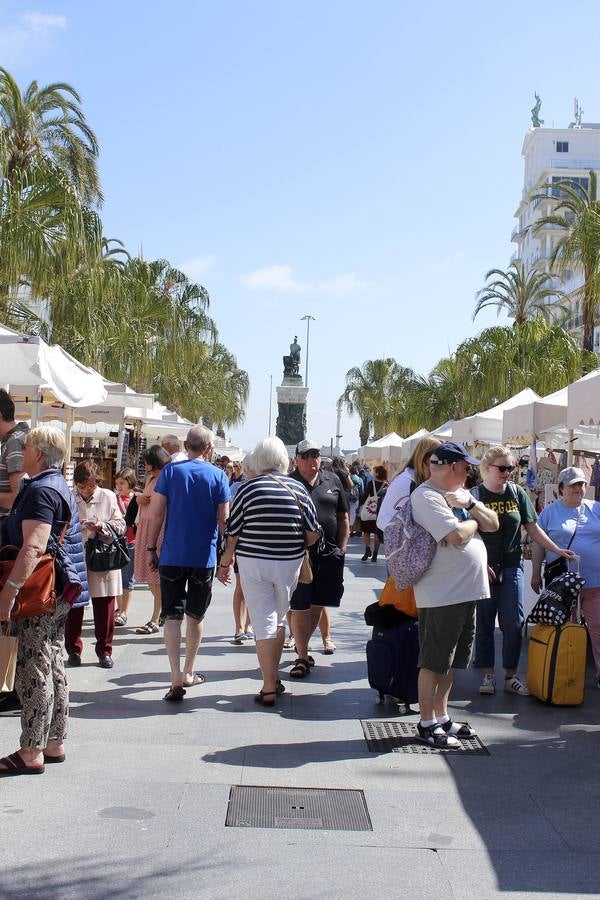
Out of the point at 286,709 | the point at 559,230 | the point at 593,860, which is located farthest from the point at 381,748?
the point at 559,230

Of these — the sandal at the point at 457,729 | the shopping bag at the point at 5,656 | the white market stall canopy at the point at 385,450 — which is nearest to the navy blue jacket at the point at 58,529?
the shopping bag at the point at 5,656

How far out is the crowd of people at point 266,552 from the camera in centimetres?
519

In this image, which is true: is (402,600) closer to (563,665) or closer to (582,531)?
(563,665)

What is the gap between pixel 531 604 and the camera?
31.1 feet

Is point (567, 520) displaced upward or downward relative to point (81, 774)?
upward

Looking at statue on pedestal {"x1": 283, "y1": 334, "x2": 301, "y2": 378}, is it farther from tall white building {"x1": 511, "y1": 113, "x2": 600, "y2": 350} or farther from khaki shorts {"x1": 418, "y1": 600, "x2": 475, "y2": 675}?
tall white building {"x1": 511, "y1": 113, "x2": 600, "y2": 350}

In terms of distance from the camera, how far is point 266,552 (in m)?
6.73

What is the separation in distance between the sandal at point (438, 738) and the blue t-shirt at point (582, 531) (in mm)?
2167

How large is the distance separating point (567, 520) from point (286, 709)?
262 cm

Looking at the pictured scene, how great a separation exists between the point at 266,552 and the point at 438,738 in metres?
1.62

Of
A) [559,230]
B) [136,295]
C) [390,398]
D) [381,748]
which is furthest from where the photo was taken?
[559,230]

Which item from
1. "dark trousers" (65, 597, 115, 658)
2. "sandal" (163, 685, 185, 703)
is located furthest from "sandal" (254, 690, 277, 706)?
"dark trousers" (65, 597, 115, 658)

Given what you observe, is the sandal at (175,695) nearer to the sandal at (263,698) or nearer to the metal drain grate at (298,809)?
the sandal at (263,698)

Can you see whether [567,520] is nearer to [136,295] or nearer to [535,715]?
[535,715]
